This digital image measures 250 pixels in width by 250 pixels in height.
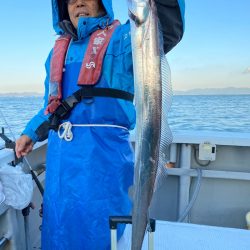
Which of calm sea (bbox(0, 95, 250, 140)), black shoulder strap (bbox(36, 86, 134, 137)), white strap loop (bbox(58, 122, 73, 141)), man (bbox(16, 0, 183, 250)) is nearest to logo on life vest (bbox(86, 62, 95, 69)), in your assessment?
man (bbox(16, 0, 183, 250))

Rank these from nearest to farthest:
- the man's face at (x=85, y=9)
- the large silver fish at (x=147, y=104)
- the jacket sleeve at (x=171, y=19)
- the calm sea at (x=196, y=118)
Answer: the large silver fish at (x=147, y=104) < the jacket sleeve at (x=171, y=19) < the man's face at (x=85, y=9) < the calm sea at (x=196, y=118)

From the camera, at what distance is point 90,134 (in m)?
1.81

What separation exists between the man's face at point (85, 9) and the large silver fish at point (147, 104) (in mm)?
879

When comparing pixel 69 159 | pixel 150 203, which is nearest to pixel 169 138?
pixel 150 203

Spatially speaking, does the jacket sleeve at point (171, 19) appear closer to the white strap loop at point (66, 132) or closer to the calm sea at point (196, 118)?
the white strap loop at point (66, 132)

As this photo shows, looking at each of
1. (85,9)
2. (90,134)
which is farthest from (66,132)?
(85,9)

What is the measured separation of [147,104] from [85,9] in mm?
1057

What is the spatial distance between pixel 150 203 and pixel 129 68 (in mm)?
791

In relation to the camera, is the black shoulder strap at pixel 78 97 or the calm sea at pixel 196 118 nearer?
the black shoulder strap at pixel 78 97

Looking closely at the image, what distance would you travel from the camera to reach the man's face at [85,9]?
1949 mm

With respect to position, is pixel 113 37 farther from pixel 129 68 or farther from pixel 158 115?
pixel 158 115

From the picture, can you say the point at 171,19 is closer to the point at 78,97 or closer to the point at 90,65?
the point at 90,65

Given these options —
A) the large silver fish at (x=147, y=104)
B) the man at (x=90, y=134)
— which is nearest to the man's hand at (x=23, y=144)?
the man at (x=90, y=134)

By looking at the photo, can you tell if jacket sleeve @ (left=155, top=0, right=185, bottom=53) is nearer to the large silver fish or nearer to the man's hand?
the large silver fish
